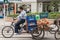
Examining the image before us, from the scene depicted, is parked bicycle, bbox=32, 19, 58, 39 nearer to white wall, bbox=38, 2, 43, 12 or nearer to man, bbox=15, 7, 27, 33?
man, bbox=15, 7, 27, 33

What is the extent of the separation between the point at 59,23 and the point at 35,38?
5.76 feet

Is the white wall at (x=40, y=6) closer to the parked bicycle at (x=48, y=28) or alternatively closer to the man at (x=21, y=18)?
the man at (x=21, y=18)

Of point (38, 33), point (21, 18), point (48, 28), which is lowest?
point (38, 33)

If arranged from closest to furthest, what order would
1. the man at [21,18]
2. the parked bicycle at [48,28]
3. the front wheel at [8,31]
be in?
1. the parked bicycle at [48,28]
2. the man at [21,18]
3. the front wheel at [8,31]

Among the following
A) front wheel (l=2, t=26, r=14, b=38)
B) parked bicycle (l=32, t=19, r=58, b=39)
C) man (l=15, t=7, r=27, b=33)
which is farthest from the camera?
front wheel (l=2, t=26, r=14, b=38)

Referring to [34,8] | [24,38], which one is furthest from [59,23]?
[34,8]

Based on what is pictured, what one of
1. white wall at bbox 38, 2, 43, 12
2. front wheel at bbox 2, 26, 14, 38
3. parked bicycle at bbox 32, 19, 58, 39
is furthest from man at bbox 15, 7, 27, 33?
white wall at bbox 38, 2, 43, 12

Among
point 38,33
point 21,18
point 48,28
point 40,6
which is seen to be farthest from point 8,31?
point 40,6

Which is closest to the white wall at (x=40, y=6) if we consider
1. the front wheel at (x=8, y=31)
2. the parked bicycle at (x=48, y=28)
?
the front wheel at (x=8, y=31)

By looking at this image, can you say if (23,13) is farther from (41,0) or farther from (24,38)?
(41,0)

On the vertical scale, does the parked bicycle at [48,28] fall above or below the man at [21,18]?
below

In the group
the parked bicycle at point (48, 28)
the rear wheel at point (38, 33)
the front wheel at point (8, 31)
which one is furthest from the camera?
the front wheel at point (8, 31)

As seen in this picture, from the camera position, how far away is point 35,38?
11.2m

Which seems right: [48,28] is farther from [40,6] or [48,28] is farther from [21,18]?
[40,6]
